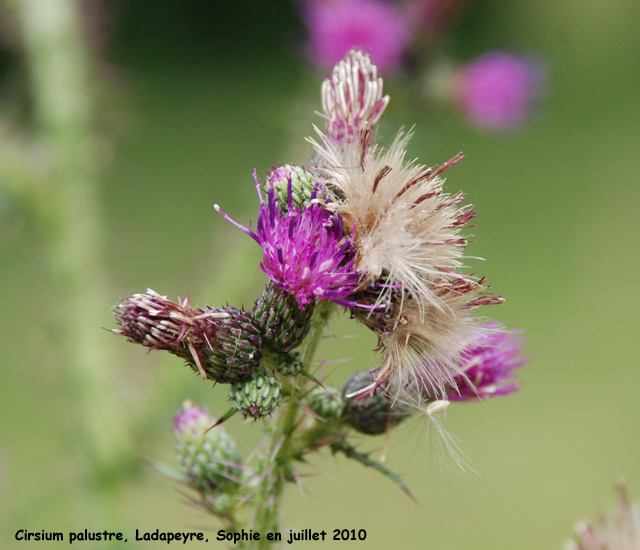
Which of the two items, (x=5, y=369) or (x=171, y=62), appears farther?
(x=171, y=62)

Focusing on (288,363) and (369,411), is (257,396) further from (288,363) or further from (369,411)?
(369,411)

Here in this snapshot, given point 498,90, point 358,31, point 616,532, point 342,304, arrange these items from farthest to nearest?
point 498,90 → point 358,31 → point 616,532 → point 342,304

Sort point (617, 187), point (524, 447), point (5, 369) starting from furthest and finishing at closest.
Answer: point (617, 187)
point (5, 369)
point (524, 447)

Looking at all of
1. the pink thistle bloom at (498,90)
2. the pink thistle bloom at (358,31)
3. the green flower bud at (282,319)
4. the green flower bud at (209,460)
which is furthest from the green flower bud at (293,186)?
the pink thistle bloom at (498,90)

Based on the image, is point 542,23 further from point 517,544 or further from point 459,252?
point 459,252

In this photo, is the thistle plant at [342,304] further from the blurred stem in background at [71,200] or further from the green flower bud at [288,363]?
the blurred stem in background at [71,200]

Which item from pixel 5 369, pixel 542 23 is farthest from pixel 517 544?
pixel 542 23

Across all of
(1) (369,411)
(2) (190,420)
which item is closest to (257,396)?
(1) (369,411)
